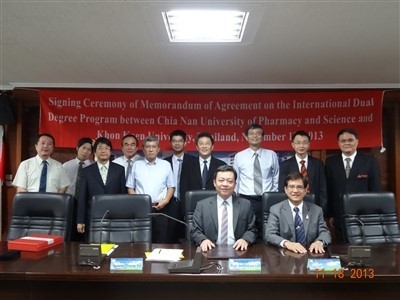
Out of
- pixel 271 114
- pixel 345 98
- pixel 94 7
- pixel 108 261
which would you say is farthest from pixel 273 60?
pixel 108 261

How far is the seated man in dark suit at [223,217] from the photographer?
235cm

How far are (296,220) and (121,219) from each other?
123cm

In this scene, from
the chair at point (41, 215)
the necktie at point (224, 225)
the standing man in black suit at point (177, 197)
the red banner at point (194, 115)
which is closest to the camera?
the necktie at point (224, 225)

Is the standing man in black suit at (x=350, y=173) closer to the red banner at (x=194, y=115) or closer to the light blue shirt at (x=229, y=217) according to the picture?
the red banner at (x=194, y=115)

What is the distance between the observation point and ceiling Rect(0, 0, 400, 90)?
221 centimetres

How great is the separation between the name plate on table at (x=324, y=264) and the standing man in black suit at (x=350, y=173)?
5.04 feet

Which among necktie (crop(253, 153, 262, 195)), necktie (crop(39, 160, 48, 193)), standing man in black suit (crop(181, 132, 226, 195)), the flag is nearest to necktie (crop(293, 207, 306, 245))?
necktie (crop(253, 153, 262, 195))

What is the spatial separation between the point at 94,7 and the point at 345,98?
310cm

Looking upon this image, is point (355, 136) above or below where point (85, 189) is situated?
above

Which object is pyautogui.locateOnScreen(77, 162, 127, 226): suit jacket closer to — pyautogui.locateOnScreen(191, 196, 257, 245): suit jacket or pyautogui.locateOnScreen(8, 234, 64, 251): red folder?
pyautogui.locateOnScreen(8, 234, 64, 251): red folder

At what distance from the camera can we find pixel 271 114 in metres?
4.15

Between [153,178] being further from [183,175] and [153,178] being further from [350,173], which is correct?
[350,173]

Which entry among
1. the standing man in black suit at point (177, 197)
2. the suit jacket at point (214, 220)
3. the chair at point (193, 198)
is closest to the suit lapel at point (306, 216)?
the suit jacket at point (214, 220)

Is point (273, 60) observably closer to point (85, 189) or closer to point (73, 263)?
point (85, 189)
